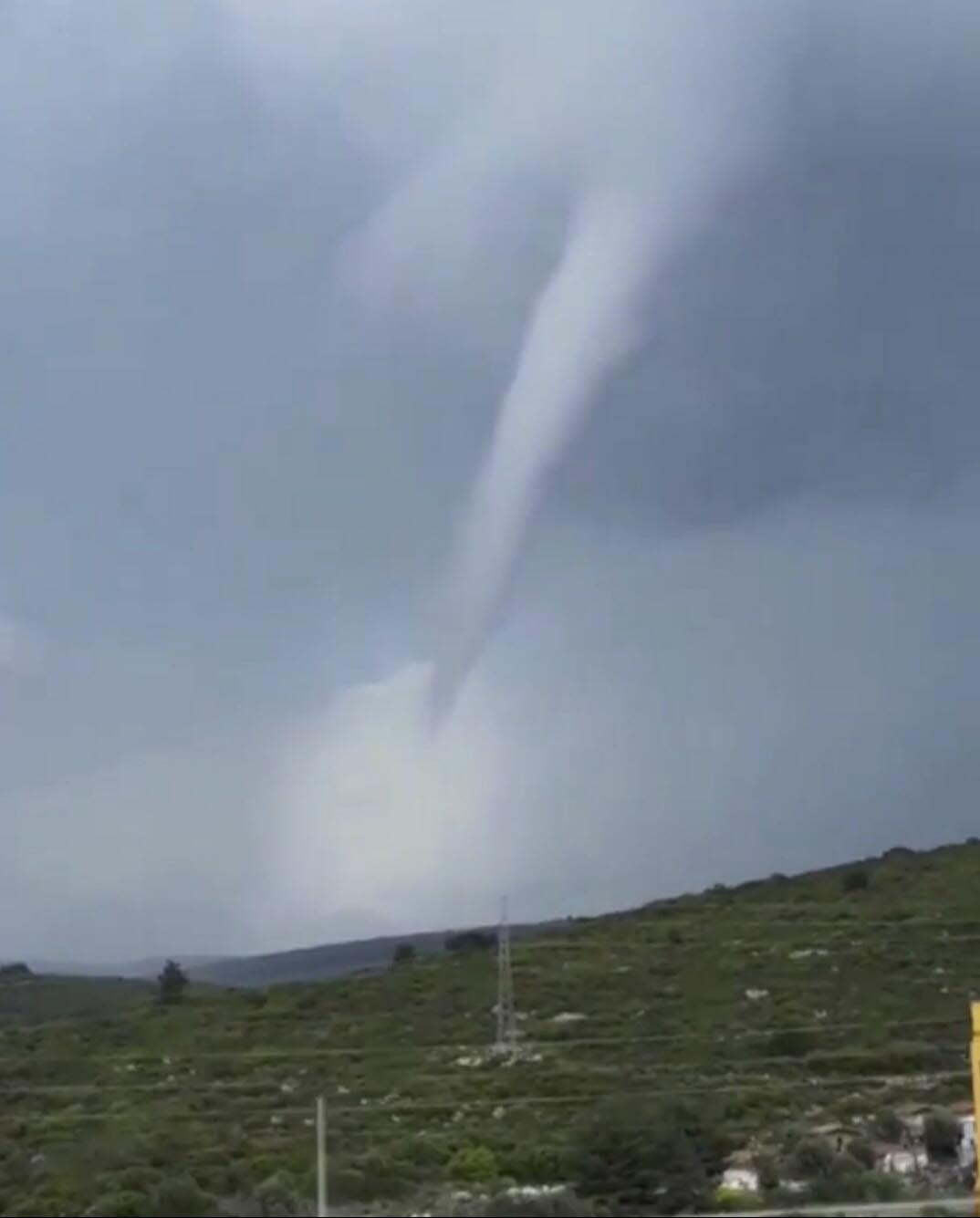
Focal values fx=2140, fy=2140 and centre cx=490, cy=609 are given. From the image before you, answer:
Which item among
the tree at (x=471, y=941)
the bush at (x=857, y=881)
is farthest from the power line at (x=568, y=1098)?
the bush at (x=857, y=881)

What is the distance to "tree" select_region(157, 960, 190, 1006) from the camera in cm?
6406

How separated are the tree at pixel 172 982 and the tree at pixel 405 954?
7.03 meters

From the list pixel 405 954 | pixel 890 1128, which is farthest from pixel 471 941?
pixel 890 1128

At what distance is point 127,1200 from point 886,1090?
799 inches

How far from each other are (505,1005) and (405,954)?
14970 millimetres

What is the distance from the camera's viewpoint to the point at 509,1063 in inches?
1848

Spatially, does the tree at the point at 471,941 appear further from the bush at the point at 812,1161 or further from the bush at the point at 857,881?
the bush at the point at 812,1161

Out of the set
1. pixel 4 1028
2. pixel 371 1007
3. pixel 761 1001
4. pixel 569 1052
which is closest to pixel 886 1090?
pixel 569 1052

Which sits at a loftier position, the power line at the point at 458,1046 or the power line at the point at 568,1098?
the power line at the point at 458,1046

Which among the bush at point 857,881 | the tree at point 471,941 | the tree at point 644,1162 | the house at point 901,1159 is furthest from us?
the bush at point 857,881

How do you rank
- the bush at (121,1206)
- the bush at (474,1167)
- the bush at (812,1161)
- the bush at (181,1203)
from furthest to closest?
the bush at (474,1167)
the bush at (812,1161)
the bush at (121,1206)
the bush at (181,1203)

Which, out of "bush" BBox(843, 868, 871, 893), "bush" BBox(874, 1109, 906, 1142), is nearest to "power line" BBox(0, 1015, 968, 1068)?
"bush" BBox(874, 1109, 906, 1142)

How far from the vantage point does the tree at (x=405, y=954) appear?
69250mm

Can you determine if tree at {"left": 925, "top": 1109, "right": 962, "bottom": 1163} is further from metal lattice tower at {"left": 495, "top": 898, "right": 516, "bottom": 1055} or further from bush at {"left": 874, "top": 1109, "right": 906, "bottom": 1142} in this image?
metal lattice tower at {"left": 495, "top": 898, "right": 516, "bottom": 1055}
